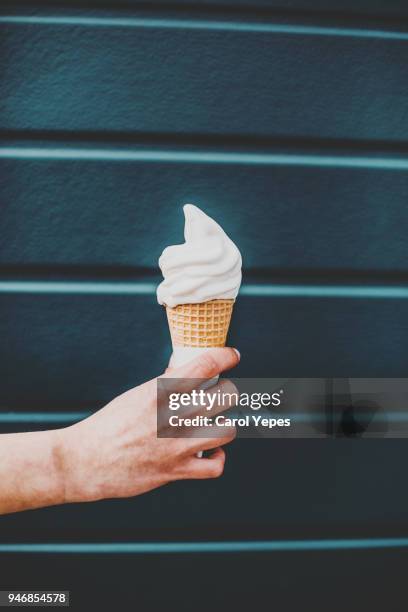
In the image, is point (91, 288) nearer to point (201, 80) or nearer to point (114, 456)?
point (114, 456)

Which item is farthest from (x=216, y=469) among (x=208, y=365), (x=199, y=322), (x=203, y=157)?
(x=203, y=157)

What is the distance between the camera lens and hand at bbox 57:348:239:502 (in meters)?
1.39

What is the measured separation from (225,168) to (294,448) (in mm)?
1044

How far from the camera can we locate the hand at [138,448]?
4.56 ft

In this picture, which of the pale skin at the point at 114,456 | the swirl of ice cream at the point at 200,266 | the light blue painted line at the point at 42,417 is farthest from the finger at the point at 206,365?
the light blue painted line at the point at 42,417

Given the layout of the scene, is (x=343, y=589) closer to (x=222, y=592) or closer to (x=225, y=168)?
(x=222, y=592)

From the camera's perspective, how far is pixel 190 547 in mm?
1872

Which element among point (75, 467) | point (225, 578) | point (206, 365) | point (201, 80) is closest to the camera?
point (206, 365)

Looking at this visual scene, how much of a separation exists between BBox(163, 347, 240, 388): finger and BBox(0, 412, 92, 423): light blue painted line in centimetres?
58

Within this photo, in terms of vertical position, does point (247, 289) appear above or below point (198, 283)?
above

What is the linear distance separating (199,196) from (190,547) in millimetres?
1266

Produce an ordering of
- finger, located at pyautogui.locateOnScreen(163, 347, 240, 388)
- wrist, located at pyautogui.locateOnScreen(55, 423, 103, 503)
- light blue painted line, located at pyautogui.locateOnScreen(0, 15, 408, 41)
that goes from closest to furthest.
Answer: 1. finger, located at pyautogui.locateOnScreen(163, 347, 240, 388)
2. wrist, located at pyautogui.locateOnScreen(55, 423, 103, 503)
3. light blue painted line, located at pyautogui.locateOnScreen(0, 15, 408, 41)

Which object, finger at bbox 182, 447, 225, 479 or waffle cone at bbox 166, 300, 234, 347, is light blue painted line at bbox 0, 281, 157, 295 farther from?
finger at bbox 182, 447, 225, 479

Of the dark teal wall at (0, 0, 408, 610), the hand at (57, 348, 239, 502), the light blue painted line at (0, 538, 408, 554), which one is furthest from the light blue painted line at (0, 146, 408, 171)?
the light blue painted line at (0, 538, 408, 554)
